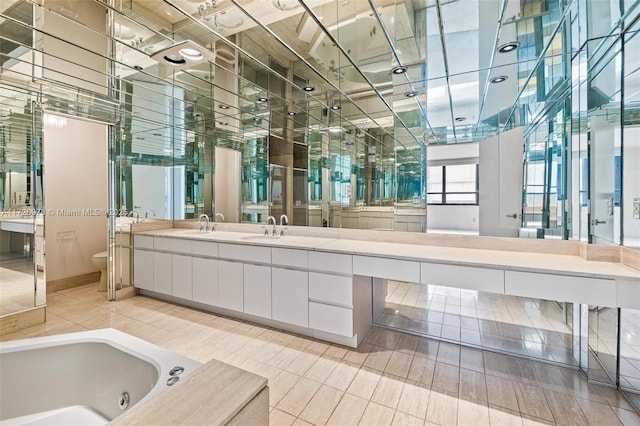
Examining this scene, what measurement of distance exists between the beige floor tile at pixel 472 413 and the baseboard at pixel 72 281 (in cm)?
527

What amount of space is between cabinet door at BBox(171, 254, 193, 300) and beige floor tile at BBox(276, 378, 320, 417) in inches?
80.0

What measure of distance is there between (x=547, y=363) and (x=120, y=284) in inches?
194

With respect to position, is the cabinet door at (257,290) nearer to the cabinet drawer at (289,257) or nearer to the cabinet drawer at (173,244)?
the cabinet drawer at (289,257)

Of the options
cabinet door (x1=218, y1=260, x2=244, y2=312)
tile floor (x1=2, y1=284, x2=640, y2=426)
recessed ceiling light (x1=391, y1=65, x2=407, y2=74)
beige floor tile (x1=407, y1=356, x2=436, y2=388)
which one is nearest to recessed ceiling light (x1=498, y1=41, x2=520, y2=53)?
recessed ceiling light (x1=391, y1=65, x2=407, y2=74)

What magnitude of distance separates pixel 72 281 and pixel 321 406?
449cm

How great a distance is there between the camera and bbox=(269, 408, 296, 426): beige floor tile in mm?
1682

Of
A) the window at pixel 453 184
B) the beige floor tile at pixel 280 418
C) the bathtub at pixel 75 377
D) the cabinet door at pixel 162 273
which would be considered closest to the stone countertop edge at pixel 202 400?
the bathtub at pixel 75 377

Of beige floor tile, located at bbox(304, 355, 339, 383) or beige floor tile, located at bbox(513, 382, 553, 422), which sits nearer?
beige floor tile, located at bbox(513, 382, 553, 422)

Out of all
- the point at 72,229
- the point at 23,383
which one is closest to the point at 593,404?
the point at 23,383

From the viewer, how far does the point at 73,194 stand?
165 inches

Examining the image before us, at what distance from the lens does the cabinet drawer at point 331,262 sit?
8.21ft

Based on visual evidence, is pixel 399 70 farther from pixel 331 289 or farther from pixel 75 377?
pixel 75 377

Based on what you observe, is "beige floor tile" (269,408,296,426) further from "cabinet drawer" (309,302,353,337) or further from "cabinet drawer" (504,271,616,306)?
"cabinet drawer" (504,271,616,306)

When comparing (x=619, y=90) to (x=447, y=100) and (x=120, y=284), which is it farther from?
(x=120, y=284)
